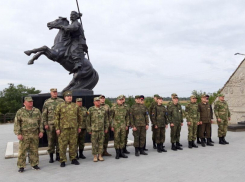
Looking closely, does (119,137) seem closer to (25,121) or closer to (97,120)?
(97,120)

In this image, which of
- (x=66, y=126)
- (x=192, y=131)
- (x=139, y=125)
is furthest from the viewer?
(x=192, y=131)

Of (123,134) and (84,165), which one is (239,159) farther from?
(84,165)

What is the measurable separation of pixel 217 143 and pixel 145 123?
9.10ft

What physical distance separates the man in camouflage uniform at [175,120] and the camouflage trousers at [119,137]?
1.46 metres

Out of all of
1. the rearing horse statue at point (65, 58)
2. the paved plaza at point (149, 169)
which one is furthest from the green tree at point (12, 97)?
the paved plaza at point (149, 169)

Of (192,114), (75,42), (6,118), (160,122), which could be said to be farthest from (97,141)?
(6,118)

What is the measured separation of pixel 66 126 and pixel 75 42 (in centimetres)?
346

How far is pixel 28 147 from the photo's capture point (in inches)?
180

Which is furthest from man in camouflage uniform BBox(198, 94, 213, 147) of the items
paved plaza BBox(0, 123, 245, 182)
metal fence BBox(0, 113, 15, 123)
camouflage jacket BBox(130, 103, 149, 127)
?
metal fence BBox(0, 113, 15, 123)

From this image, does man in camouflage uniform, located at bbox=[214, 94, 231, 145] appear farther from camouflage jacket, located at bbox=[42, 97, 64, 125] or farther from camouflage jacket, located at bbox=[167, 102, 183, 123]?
camouflage jacket, located at bbox=[42, 97, 64, 125]

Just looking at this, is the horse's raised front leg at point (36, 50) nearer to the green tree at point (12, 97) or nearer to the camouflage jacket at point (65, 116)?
the camouflage jacket at point (65, 116)

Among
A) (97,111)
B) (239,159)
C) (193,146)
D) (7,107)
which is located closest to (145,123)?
(97,111)

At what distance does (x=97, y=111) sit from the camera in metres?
5.32

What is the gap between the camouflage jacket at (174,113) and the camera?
629 cm
